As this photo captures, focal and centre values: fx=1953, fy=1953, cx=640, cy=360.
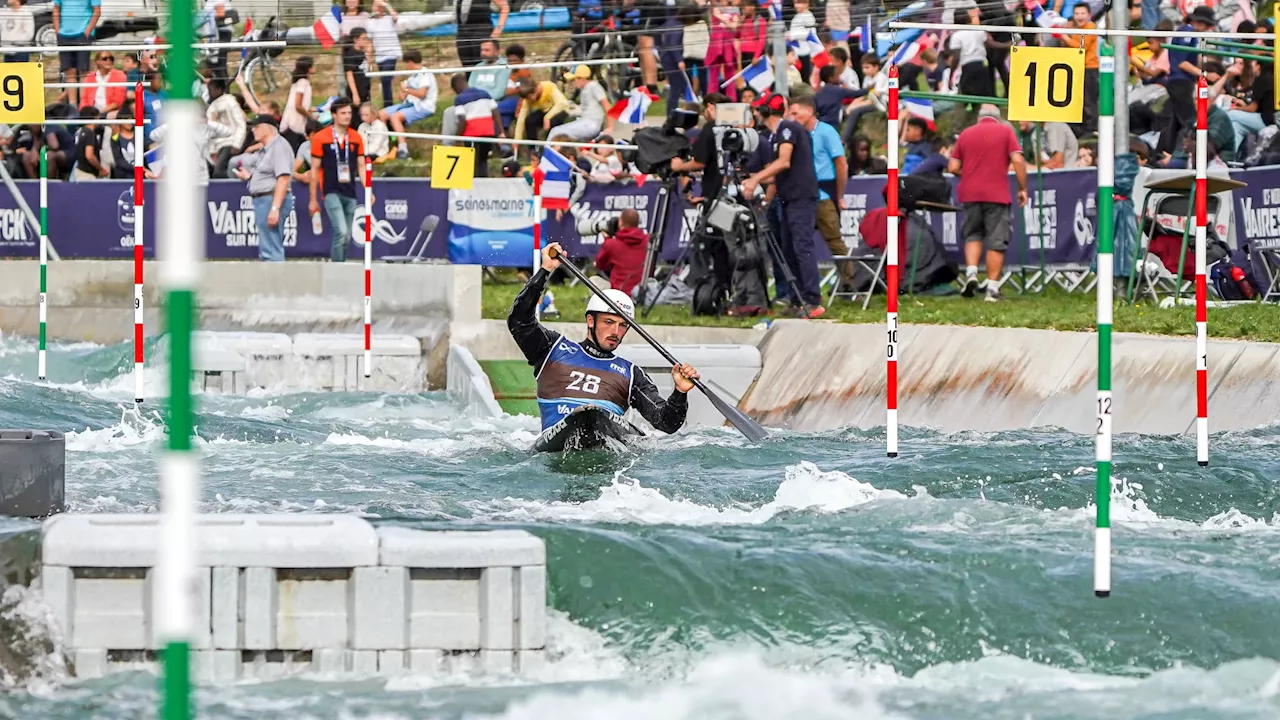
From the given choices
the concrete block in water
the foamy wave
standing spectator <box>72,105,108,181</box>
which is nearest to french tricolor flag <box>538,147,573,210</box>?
standing spectator <box>72,105,108,181</box>

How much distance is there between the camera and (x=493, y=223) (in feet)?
70.4

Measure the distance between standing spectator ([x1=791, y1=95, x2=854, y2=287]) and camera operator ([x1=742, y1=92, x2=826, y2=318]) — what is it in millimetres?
888

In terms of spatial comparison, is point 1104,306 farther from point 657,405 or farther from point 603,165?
point 603,165

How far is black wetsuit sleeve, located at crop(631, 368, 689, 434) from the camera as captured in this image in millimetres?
11344

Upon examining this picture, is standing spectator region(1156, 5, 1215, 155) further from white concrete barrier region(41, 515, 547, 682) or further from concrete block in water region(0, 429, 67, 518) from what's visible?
white concrete barrier region(41, 515, 547, 682)

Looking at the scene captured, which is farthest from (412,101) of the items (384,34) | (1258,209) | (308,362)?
(1258,209)

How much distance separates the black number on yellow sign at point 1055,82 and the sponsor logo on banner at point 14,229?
50.2 feet

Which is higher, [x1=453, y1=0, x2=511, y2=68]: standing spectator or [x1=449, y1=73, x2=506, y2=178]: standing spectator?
[x1=453, y1=0, x2=511, y2=68]: standing spectator

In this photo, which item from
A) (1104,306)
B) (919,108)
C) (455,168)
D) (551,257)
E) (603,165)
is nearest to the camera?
(1104,306)

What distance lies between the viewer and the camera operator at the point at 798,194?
17219mm

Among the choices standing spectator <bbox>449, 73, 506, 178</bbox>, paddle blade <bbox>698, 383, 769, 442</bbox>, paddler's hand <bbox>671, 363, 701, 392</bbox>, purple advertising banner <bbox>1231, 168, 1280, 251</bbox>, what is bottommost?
paddle blade <bbox>698, 383, 769, 442</bbox>

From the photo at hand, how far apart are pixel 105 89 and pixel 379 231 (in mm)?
4489

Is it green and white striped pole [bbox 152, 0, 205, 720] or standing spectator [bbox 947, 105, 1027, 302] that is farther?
standing spectator [bbox 947, 105, 1027, 302]

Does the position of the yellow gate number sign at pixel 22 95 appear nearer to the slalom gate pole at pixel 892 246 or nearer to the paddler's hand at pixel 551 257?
the paddler's hand at pixel 551 257
